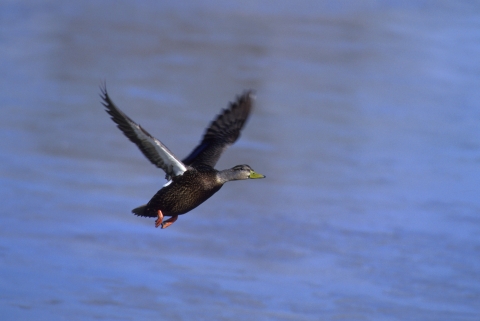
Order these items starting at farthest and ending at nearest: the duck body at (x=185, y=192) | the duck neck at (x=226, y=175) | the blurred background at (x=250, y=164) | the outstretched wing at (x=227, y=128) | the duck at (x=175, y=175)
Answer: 1. the blurred background at (x=250, y=164)
2. the outstretched wing at (x=227, y=128)
3. the duck neck at (x=226, y=175)
4. the duck body at (x=185, y=192)
5. the duck at (x=175, y=175)

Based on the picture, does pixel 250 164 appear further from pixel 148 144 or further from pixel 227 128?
pixel 148 144

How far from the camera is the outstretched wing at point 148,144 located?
19.1 feet

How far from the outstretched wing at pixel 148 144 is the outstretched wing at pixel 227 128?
0.73 m

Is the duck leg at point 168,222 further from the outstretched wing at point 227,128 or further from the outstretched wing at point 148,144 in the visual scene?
the outstretched wing at point 227,128

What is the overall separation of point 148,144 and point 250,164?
3930mm

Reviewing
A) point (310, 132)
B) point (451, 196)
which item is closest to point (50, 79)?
point (310, 132)

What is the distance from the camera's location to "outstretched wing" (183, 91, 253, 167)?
7.12 m

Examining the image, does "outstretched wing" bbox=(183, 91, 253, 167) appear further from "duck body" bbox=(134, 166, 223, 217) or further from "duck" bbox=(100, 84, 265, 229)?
"duck body" bbox=(134, 166, 223, 217)

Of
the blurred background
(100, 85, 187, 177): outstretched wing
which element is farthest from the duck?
the blurred background

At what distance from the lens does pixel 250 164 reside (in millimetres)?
9953

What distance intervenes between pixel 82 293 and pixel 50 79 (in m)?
5.70

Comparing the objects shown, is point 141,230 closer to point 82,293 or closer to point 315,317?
point 82,293

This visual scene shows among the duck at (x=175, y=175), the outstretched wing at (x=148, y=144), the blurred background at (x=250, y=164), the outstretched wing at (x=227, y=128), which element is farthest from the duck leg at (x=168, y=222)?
the blurred background at (x=250, y=164)

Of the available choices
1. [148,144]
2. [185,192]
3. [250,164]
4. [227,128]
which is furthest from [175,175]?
[250,164]
